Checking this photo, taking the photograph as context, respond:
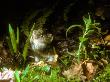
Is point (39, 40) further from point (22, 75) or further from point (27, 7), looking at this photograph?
point (27, 7)

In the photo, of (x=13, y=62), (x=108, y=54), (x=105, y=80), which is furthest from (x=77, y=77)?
(x=13, y=62)

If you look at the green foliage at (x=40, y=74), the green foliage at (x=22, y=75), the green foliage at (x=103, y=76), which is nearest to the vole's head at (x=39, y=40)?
the green foliage at (x=40, y=74)

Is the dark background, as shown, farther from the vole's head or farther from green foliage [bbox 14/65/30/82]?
green foliage [bbox 14/65/30/82]

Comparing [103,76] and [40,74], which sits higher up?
[40,74]

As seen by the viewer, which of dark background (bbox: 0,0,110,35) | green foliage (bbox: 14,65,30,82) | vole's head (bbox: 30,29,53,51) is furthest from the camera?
dark background (bbox: 0,0,110,35)

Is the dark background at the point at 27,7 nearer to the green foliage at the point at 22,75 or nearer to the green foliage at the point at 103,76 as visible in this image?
the green foliage at the point at 22,75

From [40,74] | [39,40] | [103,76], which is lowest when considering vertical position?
[103,76]

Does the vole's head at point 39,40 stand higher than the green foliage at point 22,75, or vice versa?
the vole's head at point 39,40

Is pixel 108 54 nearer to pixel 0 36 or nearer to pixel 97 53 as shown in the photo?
pixel 97 53

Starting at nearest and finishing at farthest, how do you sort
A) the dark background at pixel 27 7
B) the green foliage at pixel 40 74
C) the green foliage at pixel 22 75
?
the green foliage at pixel 22 75 → the green foliage at pixel 40 74 → the dark background at pixel 27 7

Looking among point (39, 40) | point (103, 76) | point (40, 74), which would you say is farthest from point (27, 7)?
point (103, 76)

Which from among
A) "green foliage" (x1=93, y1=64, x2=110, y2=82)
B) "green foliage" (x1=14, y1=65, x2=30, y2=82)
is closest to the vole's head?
"green foliage" (x1=14, y1=65, x2=30, y2=82)
